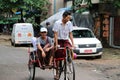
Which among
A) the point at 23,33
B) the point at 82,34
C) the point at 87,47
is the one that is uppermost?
the point at 82,34

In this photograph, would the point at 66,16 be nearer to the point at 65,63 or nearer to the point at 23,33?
the point at 65,63

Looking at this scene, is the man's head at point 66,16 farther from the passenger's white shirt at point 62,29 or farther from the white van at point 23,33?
the white van at point 23,33

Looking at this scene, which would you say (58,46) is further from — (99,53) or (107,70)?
(99,53)

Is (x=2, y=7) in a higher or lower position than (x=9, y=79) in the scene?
higher

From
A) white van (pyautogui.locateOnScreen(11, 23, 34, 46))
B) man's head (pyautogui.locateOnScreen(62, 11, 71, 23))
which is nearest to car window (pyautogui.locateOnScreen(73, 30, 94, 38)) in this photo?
white van (pyautogui.locateOnScreen(11, 23, 34, 46))

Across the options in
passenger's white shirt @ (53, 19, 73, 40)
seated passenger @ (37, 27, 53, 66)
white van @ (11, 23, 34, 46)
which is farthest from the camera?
white van @ (11, 23, 34, 46)

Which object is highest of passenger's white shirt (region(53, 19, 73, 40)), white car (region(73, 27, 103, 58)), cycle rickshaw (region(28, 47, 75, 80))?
passenger's white shirt (region(53, 19, 73, 40))

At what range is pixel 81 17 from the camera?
29719 mm

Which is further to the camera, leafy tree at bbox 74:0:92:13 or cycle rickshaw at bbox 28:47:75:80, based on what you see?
leafy tree at bbox 74:0:92:13

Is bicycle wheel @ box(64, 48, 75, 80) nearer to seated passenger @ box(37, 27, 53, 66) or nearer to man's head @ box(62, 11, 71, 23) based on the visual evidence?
seated passenger @ box(37, 27, 53, 66)

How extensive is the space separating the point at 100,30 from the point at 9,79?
1744 cm

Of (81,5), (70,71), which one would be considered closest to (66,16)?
(70,71)

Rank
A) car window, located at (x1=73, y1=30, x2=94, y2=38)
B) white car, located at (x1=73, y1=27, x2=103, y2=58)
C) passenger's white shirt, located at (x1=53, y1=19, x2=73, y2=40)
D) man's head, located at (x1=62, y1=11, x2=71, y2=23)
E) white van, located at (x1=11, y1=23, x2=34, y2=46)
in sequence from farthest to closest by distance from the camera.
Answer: white van, located at (x1=11, y1=23, x2=34, y2=46) < car window, located at (x1=73, y1=30, x2=94, y2=38) < white car, located at (x1=73, y1=27, x2=103, y2=58) < passenger's white shirt, located at (x1=53, y1=19, x2=73, y2=40) < man's head, located at (x1=62, y1=11, x2=71, y2=23)

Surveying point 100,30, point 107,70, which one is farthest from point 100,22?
point 107,70
